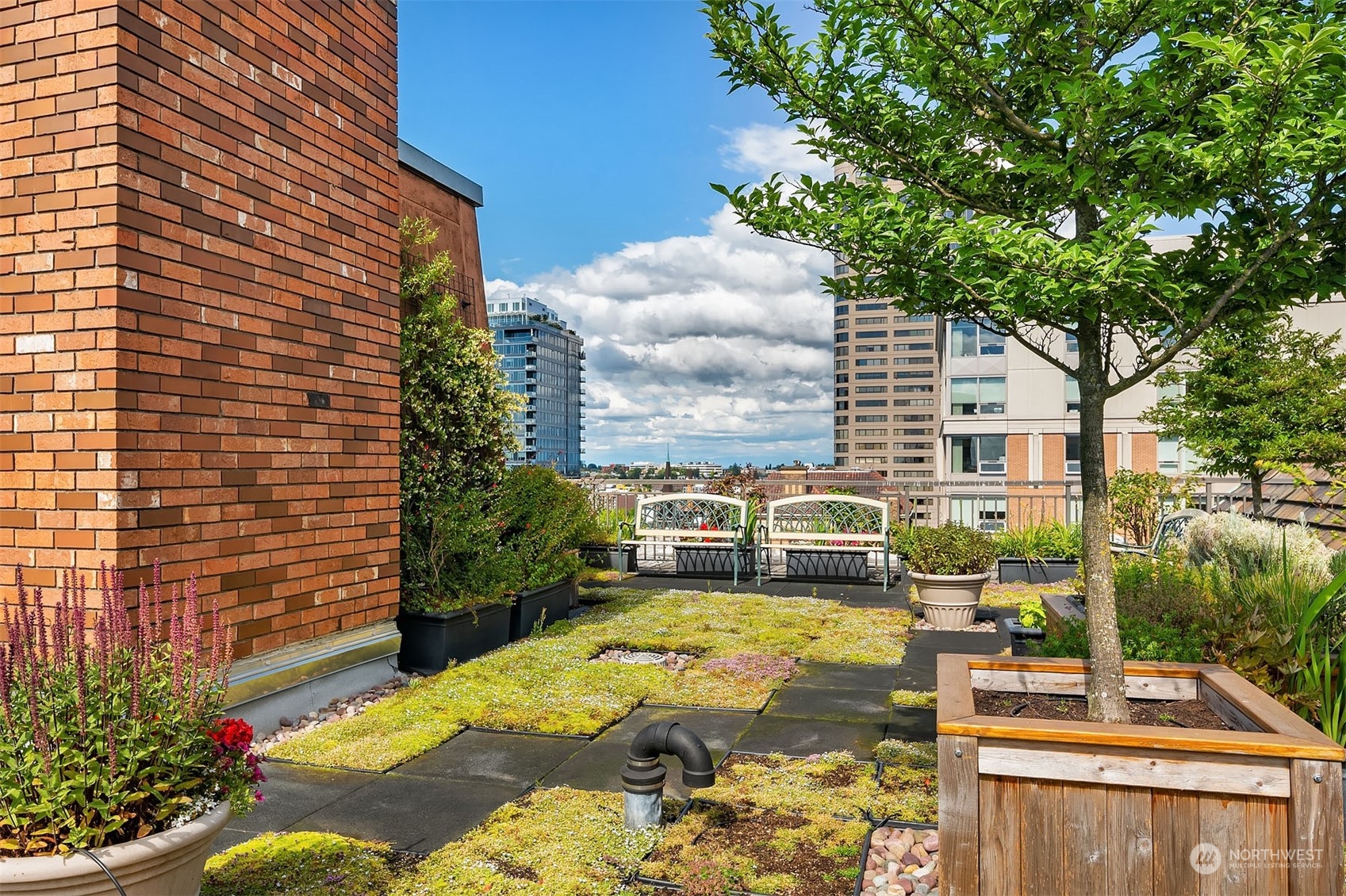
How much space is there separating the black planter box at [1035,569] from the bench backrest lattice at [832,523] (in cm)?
151

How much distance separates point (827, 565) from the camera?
9.95 meters

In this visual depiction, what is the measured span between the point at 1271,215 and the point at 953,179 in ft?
3.62

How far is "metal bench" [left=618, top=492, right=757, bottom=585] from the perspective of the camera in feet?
32.8

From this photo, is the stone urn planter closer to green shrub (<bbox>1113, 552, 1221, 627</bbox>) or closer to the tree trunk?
the tree trunk

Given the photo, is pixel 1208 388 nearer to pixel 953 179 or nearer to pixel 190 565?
pixel 953 179

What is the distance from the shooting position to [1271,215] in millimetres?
2535

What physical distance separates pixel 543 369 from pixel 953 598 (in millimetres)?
142532

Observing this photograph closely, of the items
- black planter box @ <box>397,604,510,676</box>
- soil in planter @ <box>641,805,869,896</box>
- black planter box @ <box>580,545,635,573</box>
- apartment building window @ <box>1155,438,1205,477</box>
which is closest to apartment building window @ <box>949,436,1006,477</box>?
apartment building window @ <box>1155,438,1205,477</box>

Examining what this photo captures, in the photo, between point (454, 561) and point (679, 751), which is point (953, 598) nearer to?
point (454, 561)

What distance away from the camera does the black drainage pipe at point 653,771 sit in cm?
322

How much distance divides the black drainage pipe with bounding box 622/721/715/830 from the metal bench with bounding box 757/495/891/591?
6.40 m

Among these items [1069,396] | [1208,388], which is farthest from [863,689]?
[1069,396]

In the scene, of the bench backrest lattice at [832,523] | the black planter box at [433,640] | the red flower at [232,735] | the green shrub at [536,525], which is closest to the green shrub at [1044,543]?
the bench backrest lattice at [832,523]

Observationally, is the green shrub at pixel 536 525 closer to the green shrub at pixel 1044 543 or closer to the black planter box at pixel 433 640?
the black planter box at pixel 433 640
